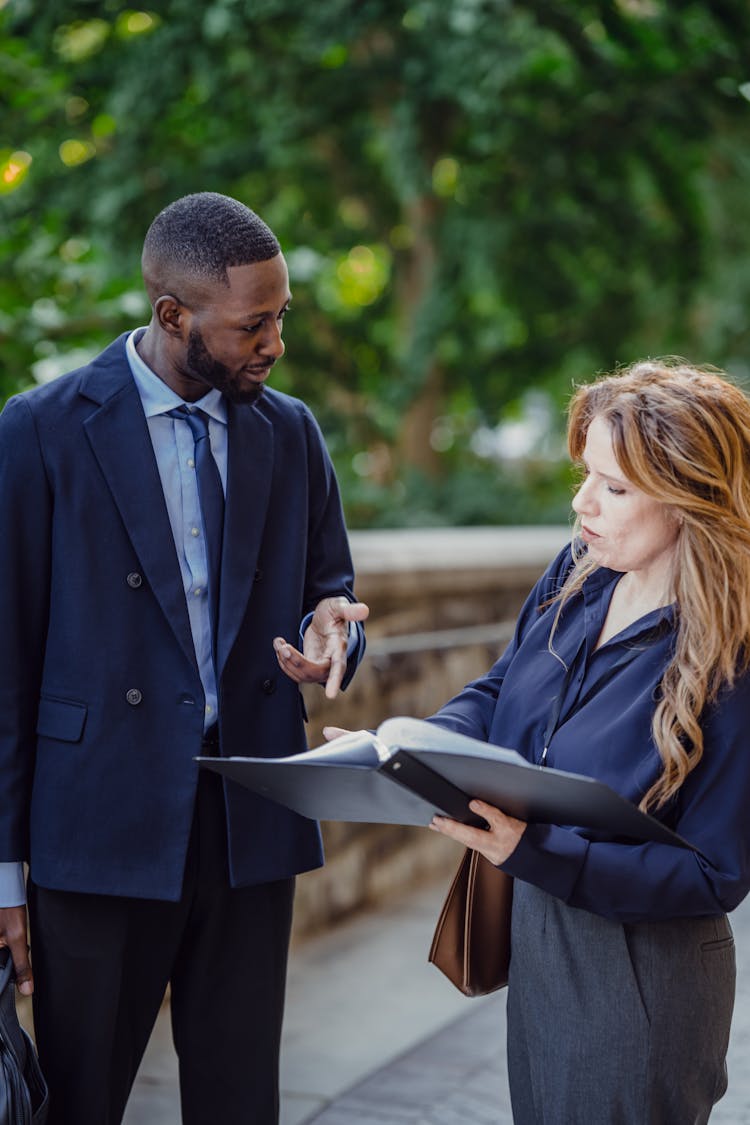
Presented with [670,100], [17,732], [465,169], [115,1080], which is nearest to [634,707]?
[17,732]

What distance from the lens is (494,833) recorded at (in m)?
2.09

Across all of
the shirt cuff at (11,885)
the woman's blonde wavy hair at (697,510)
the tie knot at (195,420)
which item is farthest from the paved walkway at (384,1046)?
the tie knot at (195,420)

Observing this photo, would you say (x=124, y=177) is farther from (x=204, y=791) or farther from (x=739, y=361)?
(x=204, y=791)

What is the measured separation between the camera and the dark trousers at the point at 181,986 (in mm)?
2498

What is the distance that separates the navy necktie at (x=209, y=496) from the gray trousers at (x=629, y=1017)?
0.81 m

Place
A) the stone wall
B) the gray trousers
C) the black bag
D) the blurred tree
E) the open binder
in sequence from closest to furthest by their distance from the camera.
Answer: the open binder → the gray trousers → the black bag → the stone wall → the blurred tree

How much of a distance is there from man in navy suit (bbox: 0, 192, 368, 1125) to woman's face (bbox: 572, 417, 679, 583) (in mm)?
526

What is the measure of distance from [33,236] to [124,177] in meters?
1.49

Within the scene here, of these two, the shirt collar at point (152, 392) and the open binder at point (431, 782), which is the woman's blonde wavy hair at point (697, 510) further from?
the shirt collar at point (152, 392)

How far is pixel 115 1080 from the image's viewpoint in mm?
2590

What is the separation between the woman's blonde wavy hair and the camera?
2.12 meters

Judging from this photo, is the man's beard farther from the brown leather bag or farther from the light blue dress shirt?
the brown leather bag

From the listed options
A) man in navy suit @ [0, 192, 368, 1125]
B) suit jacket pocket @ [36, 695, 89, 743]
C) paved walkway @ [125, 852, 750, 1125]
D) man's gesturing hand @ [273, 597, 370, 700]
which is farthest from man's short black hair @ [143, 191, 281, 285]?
paved walkway @ [125, 852, 750, 1125]

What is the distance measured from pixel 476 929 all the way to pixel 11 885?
2.71 feet
